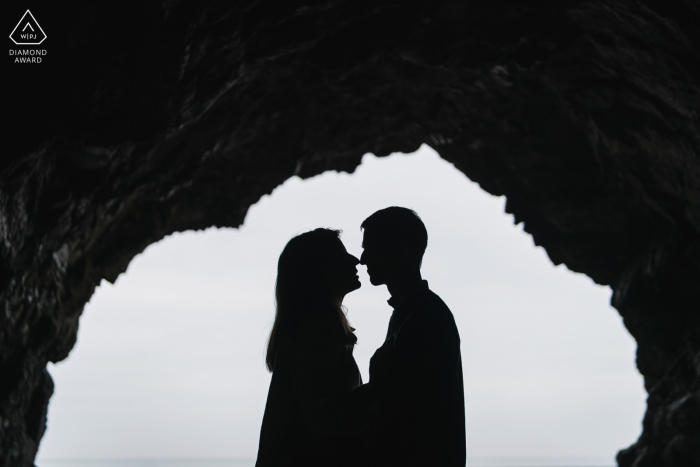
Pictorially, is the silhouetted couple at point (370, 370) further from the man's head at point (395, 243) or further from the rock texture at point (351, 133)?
the rock texture at point (351, 133)

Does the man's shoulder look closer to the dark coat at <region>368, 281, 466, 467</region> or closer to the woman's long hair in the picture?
the dark coat at <region>368, 281, 466, 467</region>

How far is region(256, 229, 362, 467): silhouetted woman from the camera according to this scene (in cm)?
288

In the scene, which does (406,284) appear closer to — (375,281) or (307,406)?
(375,281)

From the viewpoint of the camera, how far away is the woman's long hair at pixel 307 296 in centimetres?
326

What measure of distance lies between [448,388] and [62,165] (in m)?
6.13

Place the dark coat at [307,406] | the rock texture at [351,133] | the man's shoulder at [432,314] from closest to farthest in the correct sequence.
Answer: the dark coat at [307,406] < the man's shoulder at [432,314] < the rock texture at [351,133]

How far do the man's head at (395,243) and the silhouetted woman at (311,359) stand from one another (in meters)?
0.28

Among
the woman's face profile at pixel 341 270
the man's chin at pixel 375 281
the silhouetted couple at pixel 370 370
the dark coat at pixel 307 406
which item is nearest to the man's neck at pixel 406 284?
the silhouetted couple at pixel 370 370

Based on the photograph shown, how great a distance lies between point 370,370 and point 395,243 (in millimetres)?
899

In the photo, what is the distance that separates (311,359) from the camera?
3.03 metres

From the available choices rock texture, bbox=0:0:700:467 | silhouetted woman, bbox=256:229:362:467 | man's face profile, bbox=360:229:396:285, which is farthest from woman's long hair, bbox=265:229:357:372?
rock texture, bbox=0:0:700:467

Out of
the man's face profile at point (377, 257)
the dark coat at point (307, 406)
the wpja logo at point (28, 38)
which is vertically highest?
the wpja logo at point (28, 38)

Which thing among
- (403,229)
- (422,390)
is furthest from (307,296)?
(422,390)

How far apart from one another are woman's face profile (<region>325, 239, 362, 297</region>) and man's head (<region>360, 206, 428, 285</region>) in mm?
208
